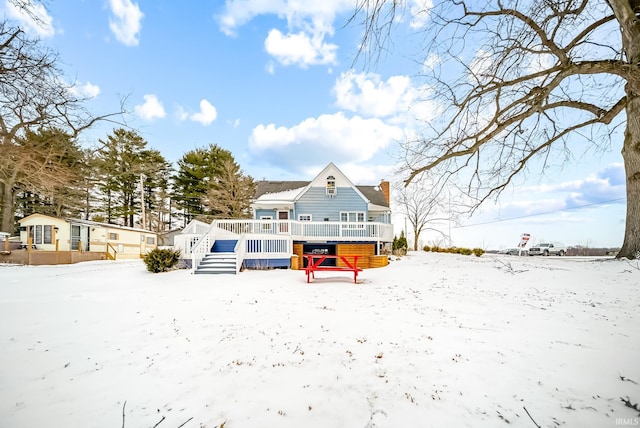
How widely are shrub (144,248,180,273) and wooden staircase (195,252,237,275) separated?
1369 mm

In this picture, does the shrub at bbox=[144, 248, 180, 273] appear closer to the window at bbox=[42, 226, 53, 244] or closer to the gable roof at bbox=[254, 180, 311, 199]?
the gable roof at bbox=[254, 180, 311, 199]

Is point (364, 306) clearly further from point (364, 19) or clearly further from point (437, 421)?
point (364, 19)

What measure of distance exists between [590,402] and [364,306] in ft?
11.6

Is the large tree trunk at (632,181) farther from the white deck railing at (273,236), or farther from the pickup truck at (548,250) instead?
the pickup truck at (548,250)

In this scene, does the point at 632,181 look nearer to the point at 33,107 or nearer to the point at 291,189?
the point at 33,107

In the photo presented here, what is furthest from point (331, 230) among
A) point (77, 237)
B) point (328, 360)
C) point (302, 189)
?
point (77, 237)

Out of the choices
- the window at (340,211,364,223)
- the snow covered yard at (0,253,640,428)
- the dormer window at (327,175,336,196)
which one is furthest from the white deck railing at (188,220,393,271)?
the snow covered yard at (0,253,640,428)

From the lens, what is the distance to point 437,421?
209 centimetres

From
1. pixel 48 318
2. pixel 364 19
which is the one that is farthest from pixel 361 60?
pixel 48 318

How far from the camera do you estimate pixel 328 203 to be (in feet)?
58.3

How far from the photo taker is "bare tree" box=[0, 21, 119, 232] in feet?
16.1

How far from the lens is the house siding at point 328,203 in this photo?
17719 millimetres

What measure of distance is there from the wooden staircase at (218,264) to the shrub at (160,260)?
4.49 feet

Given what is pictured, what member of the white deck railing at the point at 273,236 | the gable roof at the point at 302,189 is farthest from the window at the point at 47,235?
the gable roof at the point at 302,189
